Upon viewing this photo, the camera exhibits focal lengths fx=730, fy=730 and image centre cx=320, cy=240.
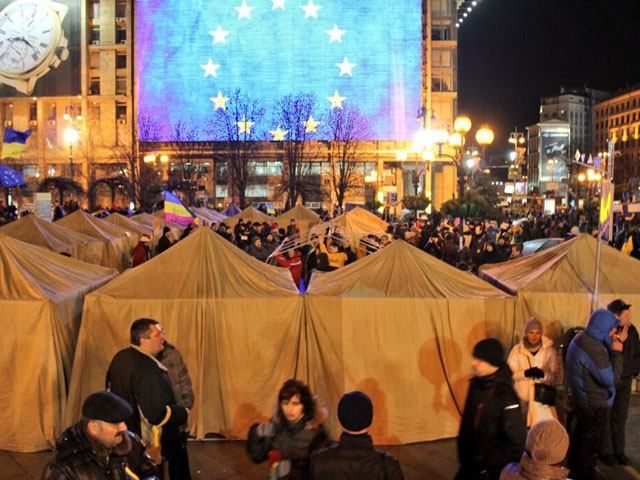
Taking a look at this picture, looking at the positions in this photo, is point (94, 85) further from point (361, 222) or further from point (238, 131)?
point (361, 222)

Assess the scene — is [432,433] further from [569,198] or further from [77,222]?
[569,198]

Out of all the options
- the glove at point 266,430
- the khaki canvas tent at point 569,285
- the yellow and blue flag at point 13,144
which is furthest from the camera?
the yellow and blue flag at point 13,144

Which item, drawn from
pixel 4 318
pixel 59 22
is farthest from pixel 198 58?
pixel 4 318

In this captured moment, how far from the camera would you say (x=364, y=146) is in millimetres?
59125

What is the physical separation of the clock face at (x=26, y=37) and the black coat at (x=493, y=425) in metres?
63.8

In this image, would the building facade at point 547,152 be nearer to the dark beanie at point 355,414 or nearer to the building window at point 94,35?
the building window at point 94,35

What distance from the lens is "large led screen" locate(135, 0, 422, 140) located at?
59.8 meters

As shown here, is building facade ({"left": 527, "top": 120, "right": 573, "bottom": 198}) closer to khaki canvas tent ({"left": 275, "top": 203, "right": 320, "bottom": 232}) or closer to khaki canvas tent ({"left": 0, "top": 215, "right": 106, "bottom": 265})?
khaki canvas tent ({"left": 275, "top": 203, "right": 320, "bottom": 232})

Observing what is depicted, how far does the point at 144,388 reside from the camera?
5.13 m

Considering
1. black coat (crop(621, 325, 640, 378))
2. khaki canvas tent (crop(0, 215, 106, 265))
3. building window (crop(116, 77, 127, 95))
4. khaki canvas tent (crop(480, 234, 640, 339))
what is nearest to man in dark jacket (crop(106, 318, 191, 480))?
black coat (crop(621, 325, 640, 378))

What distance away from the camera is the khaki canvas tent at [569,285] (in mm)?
8641

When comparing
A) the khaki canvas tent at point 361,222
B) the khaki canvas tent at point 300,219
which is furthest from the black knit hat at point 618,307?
the khaki canvas tent at point 300,219

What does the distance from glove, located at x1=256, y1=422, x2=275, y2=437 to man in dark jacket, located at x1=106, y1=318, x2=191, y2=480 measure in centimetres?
105

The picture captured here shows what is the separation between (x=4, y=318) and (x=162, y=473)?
9.52ft
